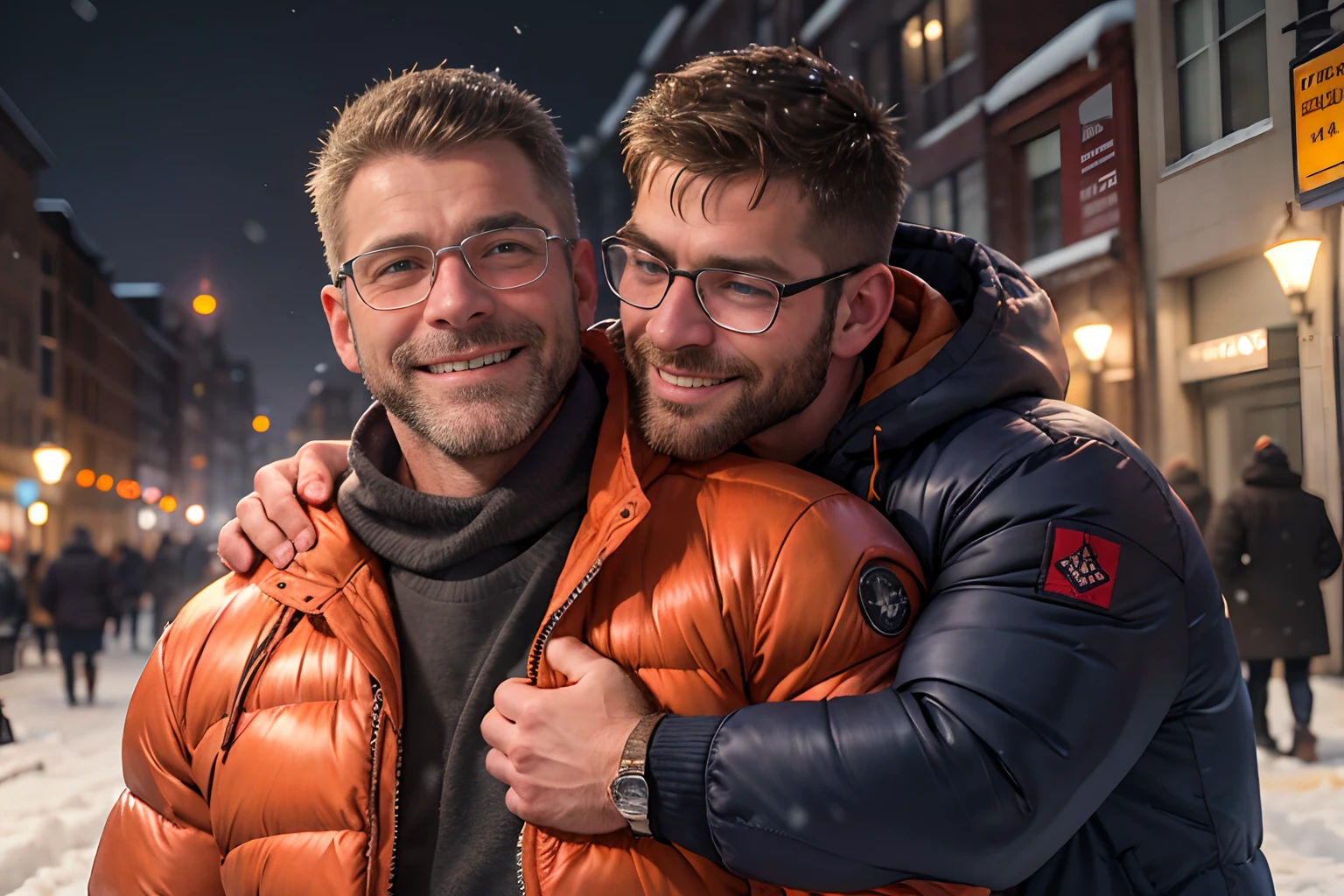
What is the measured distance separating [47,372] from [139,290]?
8225 mm

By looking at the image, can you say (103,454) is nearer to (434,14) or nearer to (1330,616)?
(434,14)

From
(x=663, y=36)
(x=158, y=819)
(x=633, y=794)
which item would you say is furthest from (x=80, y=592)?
(x=633, y=794)

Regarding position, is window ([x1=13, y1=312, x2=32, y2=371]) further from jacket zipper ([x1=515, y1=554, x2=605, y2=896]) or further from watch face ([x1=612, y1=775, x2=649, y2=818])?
watch face ([x1=612, y1=775, x2=649, y2=818])

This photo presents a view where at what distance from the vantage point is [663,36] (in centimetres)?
775

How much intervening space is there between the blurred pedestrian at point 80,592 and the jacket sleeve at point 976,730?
7.86 metres

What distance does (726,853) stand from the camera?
119 centimetres

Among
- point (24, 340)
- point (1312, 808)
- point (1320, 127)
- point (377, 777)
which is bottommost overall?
point (1312, 808)

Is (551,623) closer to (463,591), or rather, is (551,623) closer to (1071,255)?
(463,591)

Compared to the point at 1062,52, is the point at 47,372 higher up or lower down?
higher up

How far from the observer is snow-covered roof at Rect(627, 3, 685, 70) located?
744cm

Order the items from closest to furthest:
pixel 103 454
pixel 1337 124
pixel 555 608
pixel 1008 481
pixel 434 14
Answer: pixel 555 608 < pixel 1008 481 < pixel 1337 124 < pixel 434 14 < pixel 103 454

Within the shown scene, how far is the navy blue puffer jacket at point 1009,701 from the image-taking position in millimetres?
1169

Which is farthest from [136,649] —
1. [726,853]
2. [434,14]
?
[726,853]

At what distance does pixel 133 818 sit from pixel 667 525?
998 millimetres
